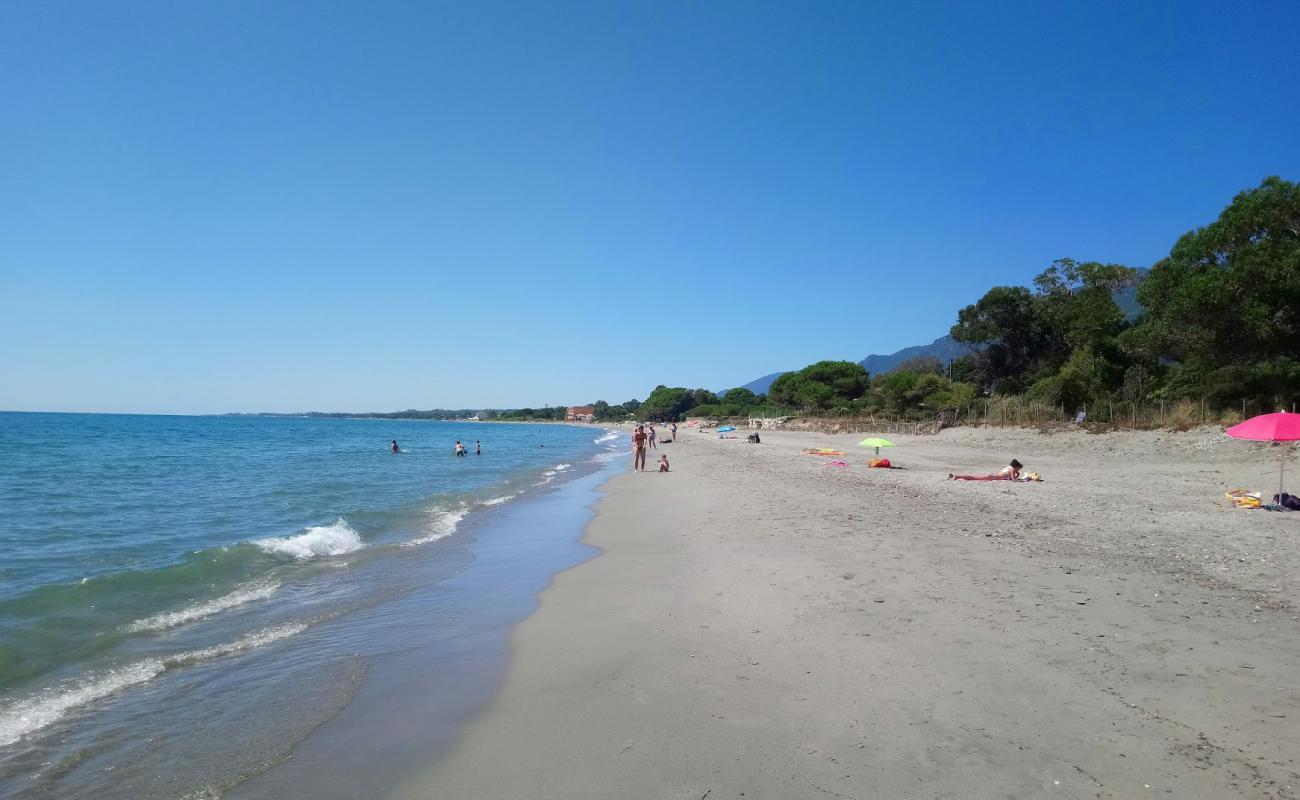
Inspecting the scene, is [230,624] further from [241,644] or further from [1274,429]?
[1274,429]

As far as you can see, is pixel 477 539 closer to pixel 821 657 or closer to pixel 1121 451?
pixel 821 657

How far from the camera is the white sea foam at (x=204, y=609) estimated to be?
7.33 m

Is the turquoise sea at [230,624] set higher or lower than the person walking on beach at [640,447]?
lower

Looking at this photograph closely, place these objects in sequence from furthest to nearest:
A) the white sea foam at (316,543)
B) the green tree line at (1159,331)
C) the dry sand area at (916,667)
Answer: the green tree line at (1159,331), the white sea foam at (316,543), the dry sand area at (916,667)

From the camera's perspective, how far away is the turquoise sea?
4492 mm

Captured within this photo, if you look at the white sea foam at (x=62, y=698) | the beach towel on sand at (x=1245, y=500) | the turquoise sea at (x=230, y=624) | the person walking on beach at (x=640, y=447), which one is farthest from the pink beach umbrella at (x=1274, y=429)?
the person walking on beach at (x=640, y=447)

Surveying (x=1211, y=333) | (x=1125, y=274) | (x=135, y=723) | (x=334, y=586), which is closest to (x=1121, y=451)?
(x=1211, y=333)

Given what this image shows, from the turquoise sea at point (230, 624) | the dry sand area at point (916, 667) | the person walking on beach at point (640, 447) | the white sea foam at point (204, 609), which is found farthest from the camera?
the person walking on beach at point (640, 447)

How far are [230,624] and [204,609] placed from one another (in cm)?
86

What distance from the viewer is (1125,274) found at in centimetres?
4600

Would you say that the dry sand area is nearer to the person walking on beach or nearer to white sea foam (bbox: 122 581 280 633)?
white sea foam (bbox: 122 581 280 633)

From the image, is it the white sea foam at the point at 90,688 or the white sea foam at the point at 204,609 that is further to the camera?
the white sea foam at the point at 204,609

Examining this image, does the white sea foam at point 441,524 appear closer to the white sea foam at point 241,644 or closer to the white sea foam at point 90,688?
the white sea foam at point 241,644

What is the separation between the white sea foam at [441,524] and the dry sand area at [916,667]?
4.29 m
